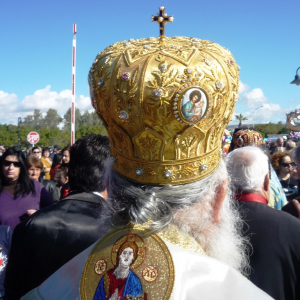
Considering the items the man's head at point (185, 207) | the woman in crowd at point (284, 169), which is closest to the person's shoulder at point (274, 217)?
the man's head at point (185, 207)

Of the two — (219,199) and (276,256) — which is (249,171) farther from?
(219,199)

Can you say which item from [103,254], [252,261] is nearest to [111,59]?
[103,254]

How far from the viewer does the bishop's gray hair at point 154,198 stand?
1.25 m

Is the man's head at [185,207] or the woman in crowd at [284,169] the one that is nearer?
the man's head at [185,207]

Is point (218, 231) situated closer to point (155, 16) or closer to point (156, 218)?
point (156, 218)

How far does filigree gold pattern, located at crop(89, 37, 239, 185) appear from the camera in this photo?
4.25ft

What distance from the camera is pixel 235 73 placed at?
145 cm

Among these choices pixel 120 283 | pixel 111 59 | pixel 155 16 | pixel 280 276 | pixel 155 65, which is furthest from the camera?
pixel 280 276

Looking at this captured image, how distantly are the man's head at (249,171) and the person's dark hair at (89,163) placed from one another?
102cm

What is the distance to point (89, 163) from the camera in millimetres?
2797

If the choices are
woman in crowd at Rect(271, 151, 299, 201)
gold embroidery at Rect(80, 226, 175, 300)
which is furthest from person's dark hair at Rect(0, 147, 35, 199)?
woman in crowd at Rect(271, 151, 299, 201)

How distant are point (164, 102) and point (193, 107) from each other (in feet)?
0.39

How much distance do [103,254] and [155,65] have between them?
0.74 m

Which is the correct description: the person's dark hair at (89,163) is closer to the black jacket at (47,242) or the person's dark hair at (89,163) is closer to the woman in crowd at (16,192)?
the black jacket at (47,242)
